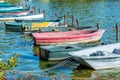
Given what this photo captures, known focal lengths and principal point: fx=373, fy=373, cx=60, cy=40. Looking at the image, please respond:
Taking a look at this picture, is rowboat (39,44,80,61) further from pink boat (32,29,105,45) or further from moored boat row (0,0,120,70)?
pink boat (32,29,105,45)

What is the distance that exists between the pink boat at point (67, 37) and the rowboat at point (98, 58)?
24.3 ft

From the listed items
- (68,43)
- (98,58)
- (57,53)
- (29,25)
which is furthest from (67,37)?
(98,58)

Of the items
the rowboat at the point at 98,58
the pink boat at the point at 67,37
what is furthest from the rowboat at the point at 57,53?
the pink boat at the point at 67,37

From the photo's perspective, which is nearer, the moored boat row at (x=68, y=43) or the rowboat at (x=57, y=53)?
the moored boat row at (x=68, y=43)

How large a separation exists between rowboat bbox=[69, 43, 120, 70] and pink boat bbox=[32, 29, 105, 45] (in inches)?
292

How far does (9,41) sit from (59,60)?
9987mm

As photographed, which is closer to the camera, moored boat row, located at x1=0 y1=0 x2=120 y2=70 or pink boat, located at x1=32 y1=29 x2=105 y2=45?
moored boat row, located at x1=0 y1=0 x2=120 y2=70

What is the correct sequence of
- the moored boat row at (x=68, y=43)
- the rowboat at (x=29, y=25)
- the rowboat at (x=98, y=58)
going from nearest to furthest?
the rowboat at (x=98, y=58), the moored boat row at (x=68, y=43), the rowboat at (x=29, y=25)

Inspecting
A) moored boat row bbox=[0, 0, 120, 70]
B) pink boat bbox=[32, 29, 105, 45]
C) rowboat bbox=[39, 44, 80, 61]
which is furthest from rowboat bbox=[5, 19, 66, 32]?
rowboat bbox=[39, 44, 80, 61]

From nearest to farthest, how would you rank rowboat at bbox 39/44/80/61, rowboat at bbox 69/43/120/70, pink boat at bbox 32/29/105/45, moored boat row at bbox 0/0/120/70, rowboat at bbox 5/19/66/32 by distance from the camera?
rowboat at bbox 69/43/120/70
moored boat row at bbox 0/0/120/70
rowboat at bbox 39/44/80/61
pink boat at bbox 32/29/105/45
rowboat at bbox 5/19/66/32

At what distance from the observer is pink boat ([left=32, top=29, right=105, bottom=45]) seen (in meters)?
28.0

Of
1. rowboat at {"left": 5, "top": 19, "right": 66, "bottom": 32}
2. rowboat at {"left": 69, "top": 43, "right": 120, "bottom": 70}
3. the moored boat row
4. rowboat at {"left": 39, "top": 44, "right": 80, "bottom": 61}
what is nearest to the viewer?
rowboat at {"left": 69, "top": 43, "right": 120, "bottom": 70}

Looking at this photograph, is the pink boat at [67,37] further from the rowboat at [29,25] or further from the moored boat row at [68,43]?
the rowboat at [29,25]

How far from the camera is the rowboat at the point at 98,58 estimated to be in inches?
760
